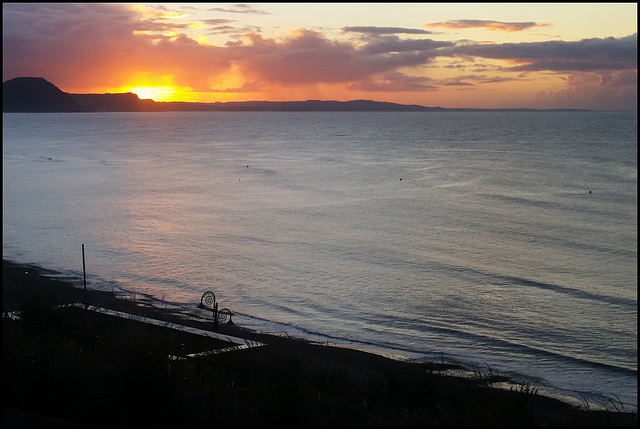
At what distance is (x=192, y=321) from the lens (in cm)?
1783

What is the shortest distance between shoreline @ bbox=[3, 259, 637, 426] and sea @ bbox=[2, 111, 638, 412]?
606 mm

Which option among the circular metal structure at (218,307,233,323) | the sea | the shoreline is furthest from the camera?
the circular metal structure at (218,307,233,323)

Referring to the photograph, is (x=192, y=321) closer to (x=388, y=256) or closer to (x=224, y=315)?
(x=224, y=315)

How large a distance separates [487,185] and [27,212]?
103 feet

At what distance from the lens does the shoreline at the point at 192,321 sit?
12844 millimetres

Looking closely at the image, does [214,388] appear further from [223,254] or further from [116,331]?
[223,254]

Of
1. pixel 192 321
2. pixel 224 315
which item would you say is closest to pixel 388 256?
pixel 224 315

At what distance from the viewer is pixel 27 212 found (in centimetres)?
3838

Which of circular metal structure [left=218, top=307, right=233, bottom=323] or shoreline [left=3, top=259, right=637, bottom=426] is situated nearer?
shoreline [left=3, top=259, right=637, bottom=426]

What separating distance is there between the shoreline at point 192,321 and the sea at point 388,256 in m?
0.61

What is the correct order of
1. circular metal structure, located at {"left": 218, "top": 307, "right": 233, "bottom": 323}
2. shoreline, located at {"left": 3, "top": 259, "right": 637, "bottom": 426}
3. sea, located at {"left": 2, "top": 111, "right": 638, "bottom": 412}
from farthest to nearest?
1. circular metal structure, located at {"left": 218, "top": 307, "right": 233, "bottom": 323}
2. sea, located at {"left": 2, "top": 111, "right": 638, "bottom": 412}
3. shoreline, located at {"left": 3, "top": 259, "right": 637, "bottom": 426}

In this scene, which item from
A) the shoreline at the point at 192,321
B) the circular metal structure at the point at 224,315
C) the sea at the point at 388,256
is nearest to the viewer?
the shoreline at the point at 192,321

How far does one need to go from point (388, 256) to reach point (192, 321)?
35.8 feet

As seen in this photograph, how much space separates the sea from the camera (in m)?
17.0
